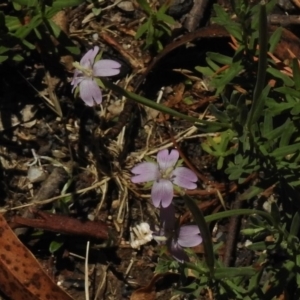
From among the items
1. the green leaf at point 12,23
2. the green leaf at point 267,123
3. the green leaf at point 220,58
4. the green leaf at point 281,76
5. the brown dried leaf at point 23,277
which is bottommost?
the brown dried leaf at point 23,277

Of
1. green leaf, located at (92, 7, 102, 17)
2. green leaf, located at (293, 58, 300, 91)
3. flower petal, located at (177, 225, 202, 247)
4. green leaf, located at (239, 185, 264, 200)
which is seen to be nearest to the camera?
flower petal, located at (177, 225, 202, 247)

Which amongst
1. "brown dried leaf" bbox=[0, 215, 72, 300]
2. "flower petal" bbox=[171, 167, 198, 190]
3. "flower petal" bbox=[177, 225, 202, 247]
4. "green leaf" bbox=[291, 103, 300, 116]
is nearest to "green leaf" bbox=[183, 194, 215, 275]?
"flower petal" bbox=[177, 225, 202, 247]

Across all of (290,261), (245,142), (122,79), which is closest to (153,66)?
(122,79)

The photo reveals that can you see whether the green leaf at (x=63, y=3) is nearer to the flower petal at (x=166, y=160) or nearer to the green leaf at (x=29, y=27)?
the green leaf at (x=29, y=27)

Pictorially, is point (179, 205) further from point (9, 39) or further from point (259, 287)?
point (9, 39)

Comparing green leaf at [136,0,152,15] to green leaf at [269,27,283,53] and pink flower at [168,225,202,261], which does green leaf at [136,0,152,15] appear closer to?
green leaf at [269,27,283,53]

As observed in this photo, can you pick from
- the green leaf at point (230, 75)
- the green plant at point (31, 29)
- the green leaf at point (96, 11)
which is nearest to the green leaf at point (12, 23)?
the green plant at point (31, 29)

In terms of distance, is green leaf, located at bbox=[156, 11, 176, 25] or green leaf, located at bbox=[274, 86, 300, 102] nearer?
green leaf, located at bbox=[274, 86, 300, 102]
